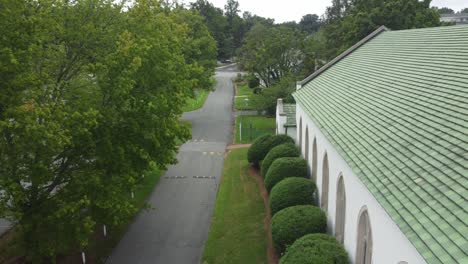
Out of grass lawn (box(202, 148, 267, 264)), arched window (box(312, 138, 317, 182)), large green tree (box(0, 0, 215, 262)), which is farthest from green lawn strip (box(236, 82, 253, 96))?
large green tree (box(0, 0, 215, 262))

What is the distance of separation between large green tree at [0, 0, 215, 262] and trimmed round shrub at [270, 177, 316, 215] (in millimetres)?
4778

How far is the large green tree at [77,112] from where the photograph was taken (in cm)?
1306

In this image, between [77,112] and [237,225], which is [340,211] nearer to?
[237,225]

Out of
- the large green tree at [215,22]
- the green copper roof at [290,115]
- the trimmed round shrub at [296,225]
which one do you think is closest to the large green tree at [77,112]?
the trimmed round shrub at [296,225]

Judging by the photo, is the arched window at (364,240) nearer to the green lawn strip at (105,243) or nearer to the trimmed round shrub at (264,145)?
the green lawn strip at (105,243)

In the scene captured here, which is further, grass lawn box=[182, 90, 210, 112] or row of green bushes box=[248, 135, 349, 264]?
grass lawn box=[182, 90, 210, 112]

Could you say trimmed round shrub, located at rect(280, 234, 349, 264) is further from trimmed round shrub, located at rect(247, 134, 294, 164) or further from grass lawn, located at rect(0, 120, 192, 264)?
trimmed round shrub, located at rect(247, 134, 294, 164)

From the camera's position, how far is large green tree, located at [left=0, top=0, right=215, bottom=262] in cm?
1306

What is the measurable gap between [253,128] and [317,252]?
97.7 feet

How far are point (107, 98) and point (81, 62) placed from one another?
2.32m

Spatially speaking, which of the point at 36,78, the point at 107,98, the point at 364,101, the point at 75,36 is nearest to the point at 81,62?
the point at 75,36

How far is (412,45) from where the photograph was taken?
18.3 m

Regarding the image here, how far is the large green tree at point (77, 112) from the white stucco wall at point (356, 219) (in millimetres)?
6524

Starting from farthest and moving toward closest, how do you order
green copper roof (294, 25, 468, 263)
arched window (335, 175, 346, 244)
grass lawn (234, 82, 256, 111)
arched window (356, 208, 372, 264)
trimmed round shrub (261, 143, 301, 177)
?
grass lawn (234, 82, 256, 111) < trimmed round shrub (261, 143, 301, 177) < arched window (335, 175, 346, 244) < arched window (356, 208, 372, 264) < green copper roof (294, 25, 468, 263)
